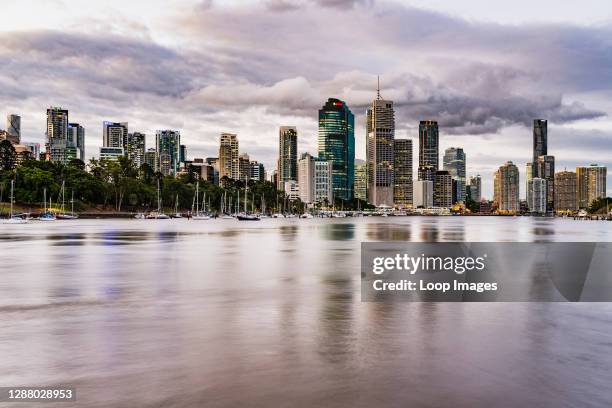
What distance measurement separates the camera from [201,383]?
12727mm

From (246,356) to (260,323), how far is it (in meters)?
4.70

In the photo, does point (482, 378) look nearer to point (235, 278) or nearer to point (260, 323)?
point (260, 323)

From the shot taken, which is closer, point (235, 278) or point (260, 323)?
point (260, 323)

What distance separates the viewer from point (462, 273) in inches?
1598

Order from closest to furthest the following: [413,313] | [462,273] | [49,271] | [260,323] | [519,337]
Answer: [519,337], [260,323], [413,313], [49,271], [462,273]

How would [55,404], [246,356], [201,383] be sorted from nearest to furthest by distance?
[55,404], [201,383], [246,356]

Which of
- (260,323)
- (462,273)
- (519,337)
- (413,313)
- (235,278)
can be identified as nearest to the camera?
(519,337)

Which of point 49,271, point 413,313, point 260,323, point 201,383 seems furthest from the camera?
point 49,271

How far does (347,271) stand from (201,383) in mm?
25583

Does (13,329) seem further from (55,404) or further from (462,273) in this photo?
(462,273)

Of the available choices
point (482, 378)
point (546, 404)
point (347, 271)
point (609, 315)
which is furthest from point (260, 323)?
point (347, 271)

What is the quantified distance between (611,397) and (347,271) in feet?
85.5

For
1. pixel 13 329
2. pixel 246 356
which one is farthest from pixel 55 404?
pixel 13 329

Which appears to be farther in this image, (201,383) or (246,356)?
(246,356)
